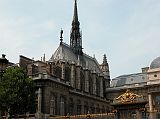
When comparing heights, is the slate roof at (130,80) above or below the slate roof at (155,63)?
below

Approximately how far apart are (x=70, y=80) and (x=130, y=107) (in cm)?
4621

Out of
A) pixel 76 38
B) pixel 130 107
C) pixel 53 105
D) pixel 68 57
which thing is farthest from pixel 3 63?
pixel 76 38

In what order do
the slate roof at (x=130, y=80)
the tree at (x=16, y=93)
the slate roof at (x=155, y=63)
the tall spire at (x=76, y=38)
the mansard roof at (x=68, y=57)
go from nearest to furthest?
the tree at (x=16, y=93) → the slate roof at (x=155, y=63) → the mansard roof at (x=68, y=57) → the tall spire at (x=76, y=38) → the slate roof at (x=130, y=80)

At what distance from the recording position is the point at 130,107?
22250 mm

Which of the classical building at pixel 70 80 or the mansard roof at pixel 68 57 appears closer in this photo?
the classical building at pixel 70 80

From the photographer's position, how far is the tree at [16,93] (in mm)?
40594

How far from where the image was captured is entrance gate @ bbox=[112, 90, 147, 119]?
21.9 meters

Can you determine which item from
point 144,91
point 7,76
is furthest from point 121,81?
point 7,76

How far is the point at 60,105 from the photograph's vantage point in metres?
54.6

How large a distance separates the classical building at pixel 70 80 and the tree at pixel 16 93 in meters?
4.34

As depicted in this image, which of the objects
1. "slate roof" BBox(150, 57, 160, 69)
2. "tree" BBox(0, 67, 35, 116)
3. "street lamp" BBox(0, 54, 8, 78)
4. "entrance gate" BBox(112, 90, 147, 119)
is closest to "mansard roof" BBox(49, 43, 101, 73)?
"slate roof" BBox(150, 57, 160, 69)

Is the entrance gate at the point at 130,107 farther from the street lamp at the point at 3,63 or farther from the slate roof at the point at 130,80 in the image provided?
the slate roof at the point at 130,80

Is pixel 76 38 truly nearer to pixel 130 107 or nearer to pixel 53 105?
pixel 53 105

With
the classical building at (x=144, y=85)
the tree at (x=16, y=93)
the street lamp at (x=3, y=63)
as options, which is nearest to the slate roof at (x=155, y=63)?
the classical building at (x=144, y=85)
